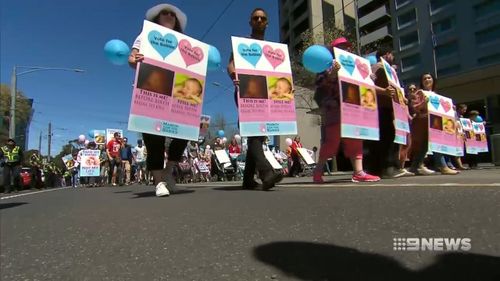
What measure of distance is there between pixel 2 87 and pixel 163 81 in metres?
58.5

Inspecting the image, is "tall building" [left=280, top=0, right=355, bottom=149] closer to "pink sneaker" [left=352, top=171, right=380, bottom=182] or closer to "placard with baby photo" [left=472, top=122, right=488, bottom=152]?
"placard with baby photo" [left=472, top=122, right=488, bottom=152]

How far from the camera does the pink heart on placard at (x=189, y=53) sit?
5.33 metres

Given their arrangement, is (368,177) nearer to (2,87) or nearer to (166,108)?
(166,108)

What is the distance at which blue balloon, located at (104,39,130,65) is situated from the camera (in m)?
5.42

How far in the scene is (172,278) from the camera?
1.91 meters

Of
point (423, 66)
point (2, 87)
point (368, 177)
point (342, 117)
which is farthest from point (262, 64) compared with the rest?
point (2, 87)

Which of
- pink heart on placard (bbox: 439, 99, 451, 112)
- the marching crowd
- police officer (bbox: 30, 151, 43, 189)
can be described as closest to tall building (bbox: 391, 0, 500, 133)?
police officer (bbox: 30, 151, 43, 189)

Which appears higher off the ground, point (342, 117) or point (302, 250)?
point (342, 117)

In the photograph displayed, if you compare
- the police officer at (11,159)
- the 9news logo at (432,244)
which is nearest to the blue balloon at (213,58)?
the 9news logo at (432,244)

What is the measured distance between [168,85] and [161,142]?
25.1 inches

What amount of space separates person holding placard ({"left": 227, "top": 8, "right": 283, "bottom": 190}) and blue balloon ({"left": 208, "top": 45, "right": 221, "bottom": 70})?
243 mm

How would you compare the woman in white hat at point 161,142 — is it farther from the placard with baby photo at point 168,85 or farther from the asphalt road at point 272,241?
the asphalt road at point 272,241

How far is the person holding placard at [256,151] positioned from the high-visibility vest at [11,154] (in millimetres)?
11630

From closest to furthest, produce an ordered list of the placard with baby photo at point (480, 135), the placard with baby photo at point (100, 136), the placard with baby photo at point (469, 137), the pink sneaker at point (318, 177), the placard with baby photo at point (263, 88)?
the placard with baby photo at point (263, 88) < the pink sneaker at point (318, 177) < the placard with baby photo at point (469, 137) < the placard with baby photo at point (480, 135) < the placard with baby photo at point (100, 136)
